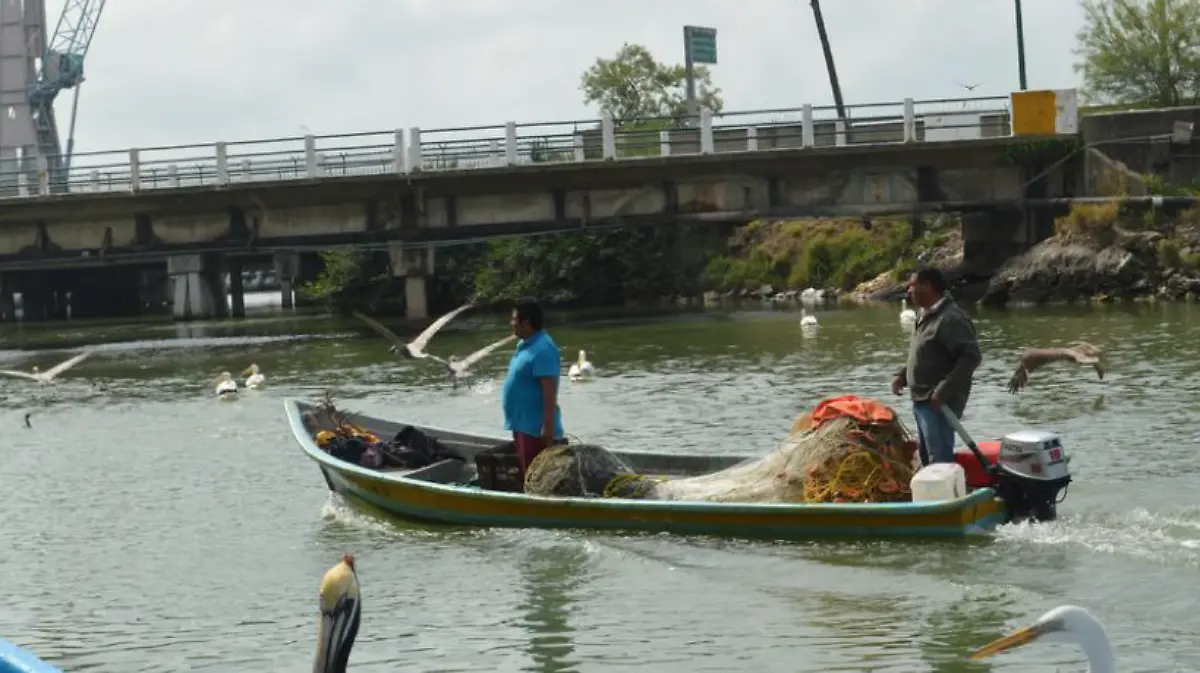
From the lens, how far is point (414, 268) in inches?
1757

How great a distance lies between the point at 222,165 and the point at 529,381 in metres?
30.6

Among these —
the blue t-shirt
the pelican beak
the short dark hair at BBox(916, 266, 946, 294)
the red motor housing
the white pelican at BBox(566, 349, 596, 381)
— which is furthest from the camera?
the white pelican at BBox(566, 349, 596, 381)

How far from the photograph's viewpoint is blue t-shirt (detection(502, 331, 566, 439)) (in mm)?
14094

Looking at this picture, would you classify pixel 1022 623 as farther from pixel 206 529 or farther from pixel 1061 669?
pixel 206 529

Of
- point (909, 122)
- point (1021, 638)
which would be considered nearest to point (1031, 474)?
point (1021, 638)

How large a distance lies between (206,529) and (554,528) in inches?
143

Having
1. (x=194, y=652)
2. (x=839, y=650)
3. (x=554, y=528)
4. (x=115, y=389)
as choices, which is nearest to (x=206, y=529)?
(x=554, y=528)

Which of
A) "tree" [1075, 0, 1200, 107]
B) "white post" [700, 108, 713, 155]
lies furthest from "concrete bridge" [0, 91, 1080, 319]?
"tree" [1075, 0, 1200, 107]

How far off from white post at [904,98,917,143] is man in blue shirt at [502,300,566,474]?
2751 centimetres

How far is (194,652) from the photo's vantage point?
37.9ft

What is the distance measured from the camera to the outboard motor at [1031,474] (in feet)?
42.0

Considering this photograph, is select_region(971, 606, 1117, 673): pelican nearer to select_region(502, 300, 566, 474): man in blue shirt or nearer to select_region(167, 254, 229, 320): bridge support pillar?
select_region(502, 300, 566, 474): man in blue shirt

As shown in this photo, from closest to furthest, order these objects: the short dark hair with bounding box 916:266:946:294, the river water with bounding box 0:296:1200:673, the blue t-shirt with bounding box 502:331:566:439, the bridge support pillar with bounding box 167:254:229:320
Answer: the river water with bounding box 0:296:1200:673
the short dark hair with bounding box 916:266:946:294
the blue t-shirt with bounding box 502:331:566:439
the bridge support pillar with bounding box 167:254:229:320

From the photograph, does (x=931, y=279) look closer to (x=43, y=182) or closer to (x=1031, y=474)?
(x=1031, y=474)
